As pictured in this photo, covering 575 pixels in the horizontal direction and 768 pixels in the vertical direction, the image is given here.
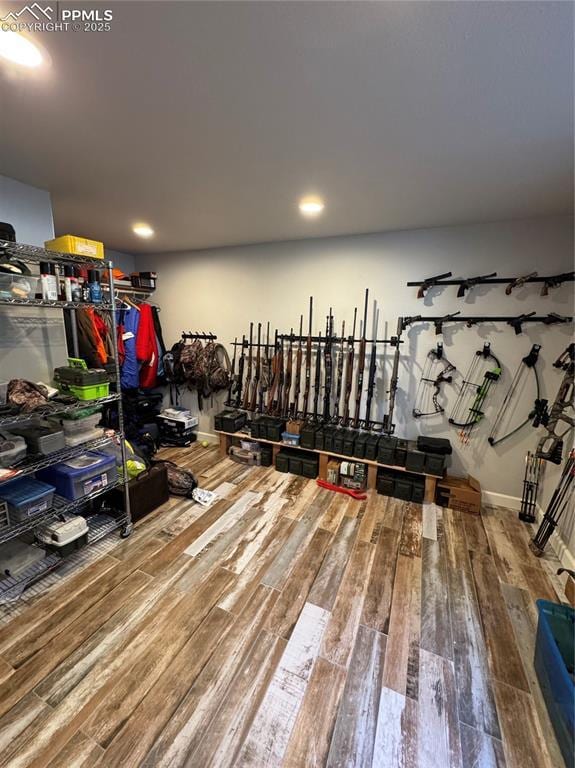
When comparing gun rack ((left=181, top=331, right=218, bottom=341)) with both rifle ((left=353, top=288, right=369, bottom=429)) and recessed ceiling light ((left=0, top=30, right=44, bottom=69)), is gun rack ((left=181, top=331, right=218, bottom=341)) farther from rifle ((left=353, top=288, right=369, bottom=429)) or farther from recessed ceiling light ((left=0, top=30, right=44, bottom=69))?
recessed ceiling light ((left=0, top=30, right=44, bottom=69))

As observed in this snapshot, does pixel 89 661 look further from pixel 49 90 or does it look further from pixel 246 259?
pixel 246 259

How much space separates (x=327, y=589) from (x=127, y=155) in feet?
9.72

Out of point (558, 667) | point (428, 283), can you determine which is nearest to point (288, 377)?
point (428, 283)

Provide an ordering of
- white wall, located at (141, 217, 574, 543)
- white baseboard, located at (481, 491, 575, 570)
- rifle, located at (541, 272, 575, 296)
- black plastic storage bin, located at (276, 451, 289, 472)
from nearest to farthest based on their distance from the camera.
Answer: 1. white baseboard, located at (481, 491, 575, 570)
2. rifle, located at (541, 272, 575, 296)
3. white wall, located at (141, 217, 574, 543)
4. black plastic storage bin, located at (276, 451, 289, 472)

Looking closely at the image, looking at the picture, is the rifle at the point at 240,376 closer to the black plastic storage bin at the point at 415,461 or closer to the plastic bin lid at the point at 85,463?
the plastic bin lid at the point at 85,463

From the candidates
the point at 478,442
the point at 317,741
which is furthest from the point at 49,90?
the point at 478,442

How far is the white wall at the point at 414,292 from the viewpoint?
268cm

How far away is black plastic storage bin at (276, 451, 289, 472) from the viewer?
11.5 ft

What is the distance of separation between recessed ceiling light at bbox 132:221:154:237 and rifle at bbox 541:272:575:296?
381 centimetres

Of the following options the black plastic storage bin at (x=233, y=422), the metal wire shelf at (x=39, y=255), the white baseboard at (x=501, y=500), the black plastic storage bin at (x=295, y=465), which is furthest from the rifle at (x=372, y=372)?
the metal wire shelf at (x=39, y=255)

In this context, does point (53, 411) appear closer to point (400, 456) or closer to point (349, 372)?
point (349, 372)

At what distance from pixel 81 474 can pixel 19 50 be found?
84.0 inches

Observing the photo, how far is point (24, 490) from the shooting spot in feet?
6.20

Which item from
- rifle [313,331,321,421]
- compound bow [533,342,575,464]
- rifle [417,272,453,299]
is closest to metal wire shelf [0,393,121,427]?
rifle [313,331,321,421]
